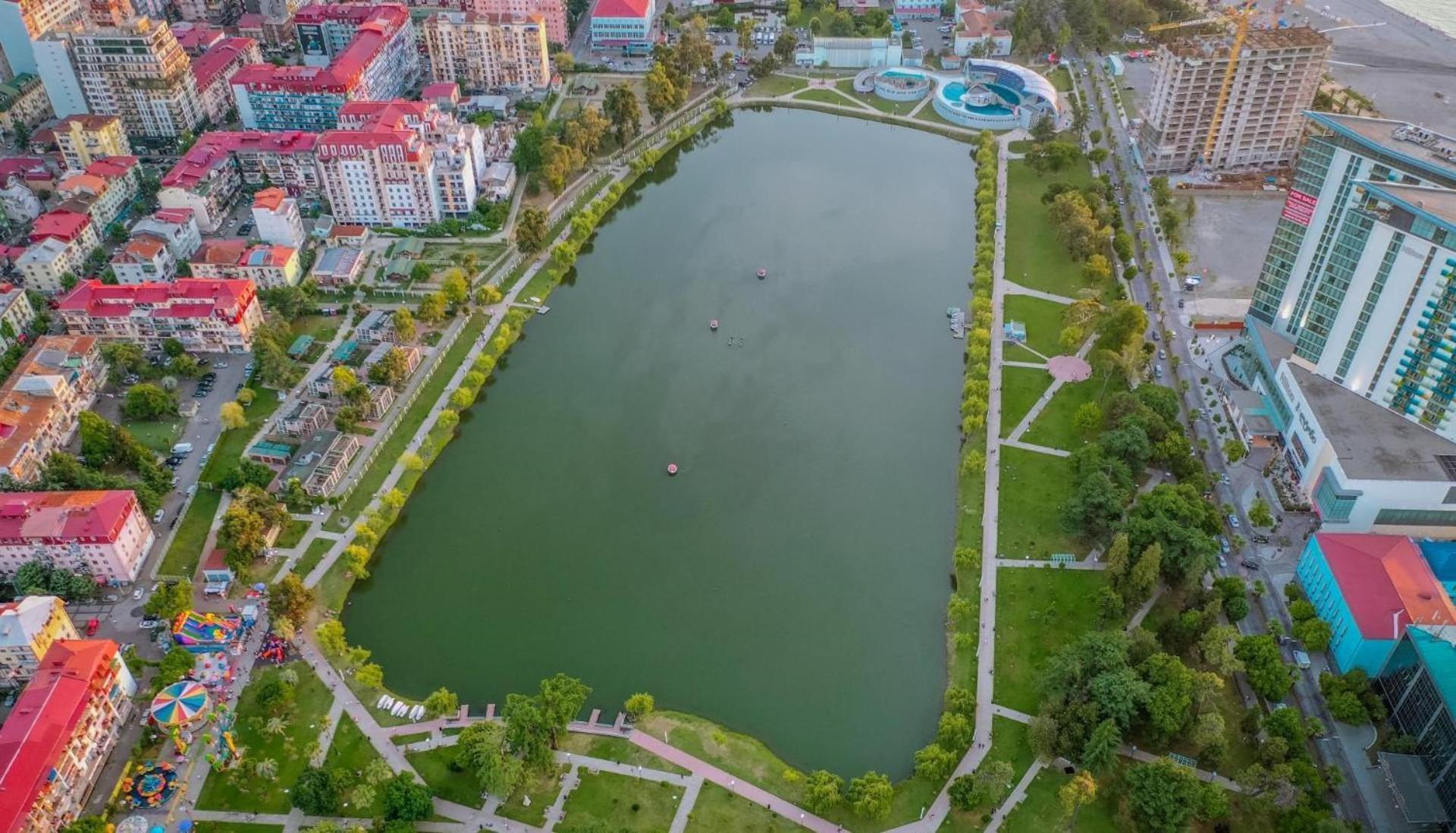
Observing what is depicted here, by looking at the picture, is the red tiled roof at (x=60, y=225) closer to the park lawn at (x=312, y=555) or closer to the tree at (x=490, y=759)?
the park lawn at (x=312, y=555)

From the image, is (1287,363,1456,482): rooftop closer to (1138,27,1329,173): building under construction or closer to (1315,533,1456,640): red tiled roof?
(1315,533,1456,640): red tiled roof

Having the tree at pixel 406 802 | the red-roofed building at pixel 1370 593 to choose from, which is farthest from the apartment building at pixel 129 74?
the red-roofed building at pixel 1370 593

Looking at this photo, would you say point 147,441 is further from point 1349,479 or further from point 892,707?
point 1349,479

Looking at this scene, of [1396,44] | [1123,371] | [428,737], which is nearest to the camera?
[428,737]

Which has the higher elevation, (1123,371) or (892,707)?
(1123,371)

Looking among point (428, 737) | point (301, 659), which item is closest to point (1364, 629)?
point (428, 737)

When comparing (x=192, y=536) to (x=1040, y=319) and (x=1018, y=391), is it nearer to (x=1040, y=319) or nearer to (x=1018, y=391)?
(x=1018, y=391)
